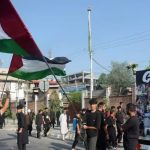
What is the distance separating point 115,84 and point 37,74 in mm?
62330

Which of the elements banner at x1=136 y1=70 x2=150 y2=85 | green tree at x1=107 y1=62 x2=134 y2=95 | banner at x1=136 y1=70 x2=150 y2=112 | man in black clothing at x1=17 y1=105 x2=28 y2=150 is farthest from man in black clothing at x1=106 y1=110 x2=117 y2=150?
green tree at x1=107 y1=62 x2=134 y2=95

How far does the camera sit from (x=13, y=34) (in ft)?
39.5

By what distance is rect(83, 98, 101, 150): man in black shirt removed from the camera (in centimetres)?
1221

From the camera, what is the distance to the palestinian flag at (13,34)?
37.3 ft

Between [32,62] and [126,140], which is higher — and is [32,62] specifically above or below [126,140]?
above

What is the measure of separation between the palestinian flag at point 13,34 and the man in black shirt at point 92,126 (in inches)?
80.6

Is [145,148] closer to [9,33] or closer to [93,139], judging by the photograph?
[93,139]

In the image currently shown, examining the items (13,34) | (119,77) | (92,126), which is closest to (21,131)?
(92,126)

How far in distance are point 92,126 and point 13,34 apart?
10.1 ft

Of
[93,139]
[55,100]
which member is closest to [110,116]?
[93,139]

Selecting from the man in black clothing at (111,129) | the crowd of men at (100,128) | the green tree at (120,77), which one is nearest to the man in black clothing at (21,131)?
the crowd of men at (100,128)

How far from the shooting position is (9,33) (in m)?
12.1

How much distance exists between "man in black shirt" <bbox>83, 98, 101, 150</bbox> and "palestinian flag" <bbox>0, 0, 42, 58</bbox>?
205 cm

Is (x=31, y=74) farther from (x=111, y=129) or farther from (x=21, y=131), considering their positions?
(x=111, y=129)
